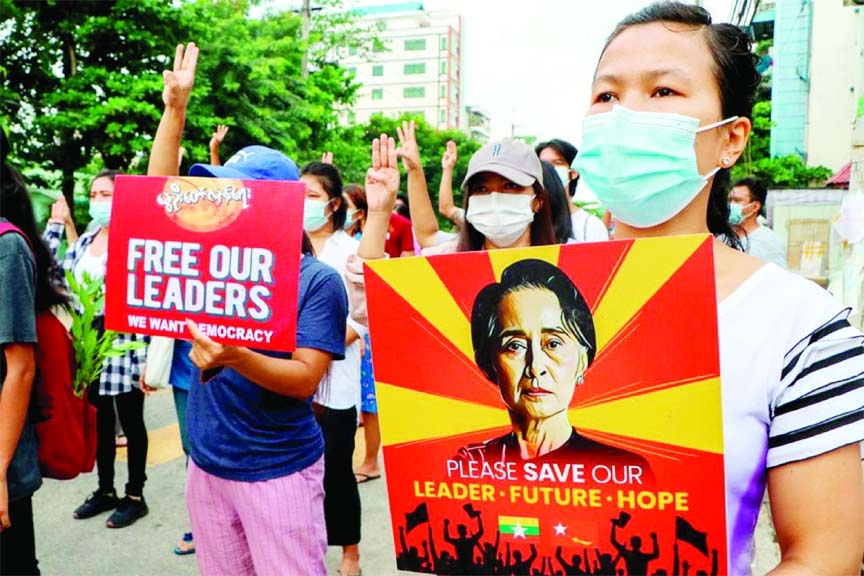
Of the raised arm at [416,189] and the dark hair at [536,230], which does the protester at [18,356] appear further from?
the raised arm at [416,189]

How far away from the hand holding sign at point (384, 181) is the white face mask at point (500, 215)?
1.61 feet

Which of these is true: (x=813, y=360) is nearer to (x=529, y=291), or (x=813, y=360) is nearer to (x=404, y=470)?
(x=529, y=291)

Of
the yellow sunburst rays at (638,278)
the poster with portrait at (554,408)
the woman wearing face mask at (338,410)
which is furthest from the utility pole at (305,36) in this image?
the yellow sunburst rays at (638,278)

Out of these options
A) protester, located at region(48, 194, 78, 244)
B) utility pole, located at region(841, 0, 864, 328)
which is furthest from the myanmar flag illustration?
protester, located at region(48, 194, 78, 244)

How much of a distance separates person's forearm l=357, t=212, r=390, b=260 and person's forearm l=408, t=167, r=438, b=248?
1.96 feet

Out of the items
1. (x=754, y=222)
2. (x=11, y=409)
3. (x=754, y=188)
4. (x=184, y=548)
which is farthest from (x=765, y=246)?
(x=11, y=409)

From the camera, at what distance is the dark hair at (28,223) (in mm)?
2227

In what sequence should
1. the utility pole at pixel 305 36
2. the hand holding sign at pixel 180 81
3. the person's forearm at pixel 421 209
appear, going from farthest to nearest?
the utility pole at pixel 305 36 < the person's forearm at pixel 421 209 < the hand holding sign at pixel 180 81

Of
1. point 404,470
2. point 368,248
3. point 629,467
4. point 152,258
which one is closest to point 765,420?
point 629,467

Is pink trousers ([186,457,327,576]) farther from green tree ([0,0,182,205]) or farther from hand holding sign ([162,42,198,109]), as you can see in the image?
green tree ([0,0,182,205])

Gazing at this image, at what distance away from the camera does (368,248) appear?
3.03 metres

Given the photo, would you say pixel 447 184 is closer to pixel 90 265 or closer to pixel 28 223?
pixel 90 265

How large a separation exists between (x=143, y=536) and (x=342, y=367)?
161 centimetres

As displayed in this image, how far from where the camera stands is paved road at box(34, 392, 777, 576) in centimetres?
367
